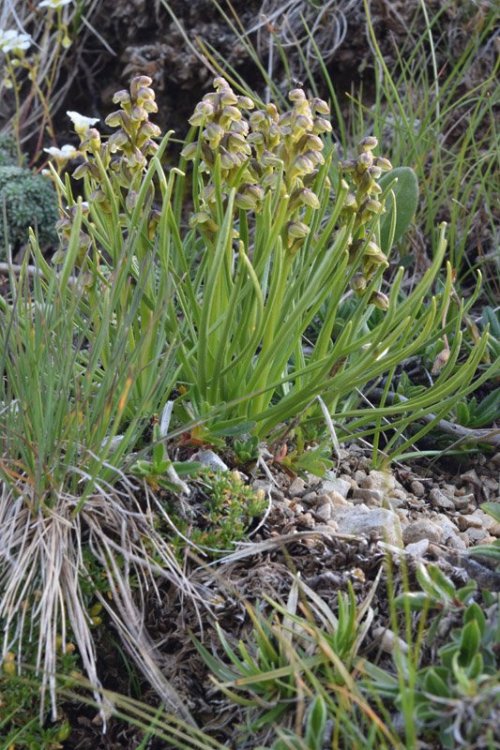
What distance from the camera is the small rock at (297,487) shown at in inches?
69.5

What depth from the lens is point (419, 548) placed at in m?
1.54

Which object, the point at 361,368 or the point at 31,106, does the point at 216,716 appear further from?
the point at 31,106

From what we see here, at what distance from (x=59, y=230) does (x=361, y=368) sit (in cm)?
62

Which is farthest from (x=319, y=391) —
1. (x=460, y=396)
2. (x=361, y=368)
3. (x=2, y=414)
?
(x=2, y=414)

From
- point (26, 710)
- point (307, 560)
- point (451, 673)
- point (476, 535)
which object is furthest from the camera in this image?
point (476, 535)

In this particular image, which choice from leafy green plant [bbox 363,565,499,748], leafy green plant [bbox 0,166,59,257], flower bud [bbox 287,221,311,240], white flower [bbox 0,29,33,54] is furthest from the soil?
white flower [bbox 0,29,33,54]

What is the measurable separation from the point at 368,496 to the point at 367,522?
0.20 meters

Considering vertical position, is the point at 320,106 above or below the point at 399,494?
above

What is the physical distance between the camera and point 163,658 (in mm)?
1476

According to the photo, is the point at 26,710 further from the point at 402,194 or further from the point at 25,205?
the point at 25,205

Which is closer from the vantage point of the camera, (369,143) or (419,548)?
(419,548)

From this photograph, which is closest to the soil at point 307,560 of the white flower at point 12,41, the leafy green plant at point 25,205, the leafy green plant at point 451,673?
the leafy green plant at point 451,673

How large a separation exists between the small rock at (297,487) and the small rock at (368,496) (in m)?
0.12

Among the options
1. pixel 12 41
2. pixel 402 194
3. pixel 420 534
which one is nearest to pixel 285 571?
pixel 420 534
